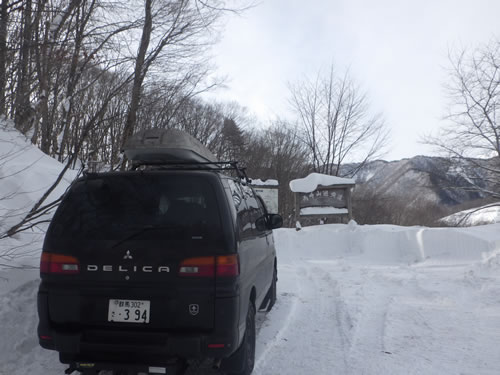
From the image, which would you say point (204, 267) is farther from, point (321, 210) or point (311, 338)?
point (321, 210)

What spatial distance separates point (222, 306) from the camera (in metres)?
2.46

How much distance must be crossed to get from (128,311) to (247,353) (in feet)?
3.73

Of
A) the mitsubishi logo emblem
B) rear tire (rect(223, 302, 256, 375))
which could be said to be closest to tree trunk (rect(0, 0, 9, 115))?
the mitsubishi logo emblem

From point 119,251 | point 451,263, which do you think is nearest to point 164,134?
point 119,251

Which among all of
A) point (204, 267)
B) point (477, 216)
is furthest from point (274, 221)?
point (477, 216)

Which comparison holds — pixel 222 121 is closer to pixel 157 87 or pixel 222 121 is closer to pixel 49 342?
pixel 157 87

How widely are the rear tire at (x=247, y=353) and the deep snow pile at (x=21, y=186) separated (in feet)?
9.92

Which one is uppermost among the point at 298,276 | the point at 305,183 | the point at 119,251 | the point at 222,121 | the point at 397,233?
the point at 222,121

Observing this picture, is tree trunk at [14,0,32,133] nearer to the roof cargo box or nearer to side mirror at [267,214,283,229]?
the roof cargo box

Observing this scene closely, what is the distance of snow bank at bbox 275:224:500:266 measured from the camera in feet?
29.0

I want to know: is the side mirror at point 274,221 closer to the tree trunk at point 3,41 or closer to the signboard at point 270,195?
the tree trunk at point 3,41

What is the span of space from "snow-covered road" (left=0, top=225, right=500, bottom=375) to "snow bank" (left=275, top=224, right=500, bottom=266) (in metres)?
0.04

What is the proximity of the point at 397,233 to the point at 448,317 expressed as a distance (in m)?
6.06

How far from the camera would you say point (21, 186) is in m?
6.45
